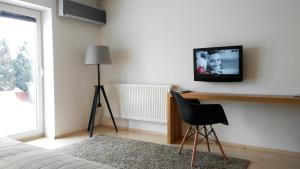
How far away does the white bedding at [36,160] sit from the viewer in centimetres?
113

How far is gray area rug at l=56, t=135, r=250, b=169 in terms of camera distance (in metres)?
2.64

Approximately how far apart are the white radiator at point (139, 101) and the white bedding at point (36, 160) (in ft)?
8.26

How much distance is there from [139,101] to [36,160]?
9.30ft

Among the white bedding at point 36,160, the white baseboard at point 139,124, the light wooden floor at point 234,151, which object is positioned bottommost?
the light wooden floor at point 234,151

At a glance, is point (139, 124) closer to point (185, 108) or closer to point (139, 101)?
point (139, 101)

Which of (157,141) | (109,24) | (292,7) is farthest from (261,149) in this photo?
(109,24)

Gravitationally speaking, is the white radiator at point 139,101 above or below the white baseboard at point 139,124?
above

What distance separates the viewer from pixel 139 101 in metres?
4.01

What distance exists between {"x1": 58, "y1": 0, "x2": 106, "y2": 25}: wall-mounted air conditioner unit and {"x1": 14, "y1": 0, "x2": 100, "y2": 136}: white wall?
155 millimetres

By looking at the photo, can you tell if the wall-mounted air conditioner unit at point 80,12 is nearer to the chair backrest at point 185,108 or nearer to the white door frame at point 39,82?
the white door frame at point 39,82

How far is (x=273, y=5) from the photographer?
2.99 meters

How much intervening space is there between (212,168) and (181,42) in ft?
6.08

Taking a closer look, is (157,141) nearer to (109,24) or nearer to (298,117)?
Result: (298,117)

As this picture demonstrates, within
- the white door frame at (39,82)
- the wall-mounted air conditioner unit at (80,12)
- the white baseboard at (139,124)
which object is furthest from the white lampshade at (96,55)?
the white baseboard at (139,124)
